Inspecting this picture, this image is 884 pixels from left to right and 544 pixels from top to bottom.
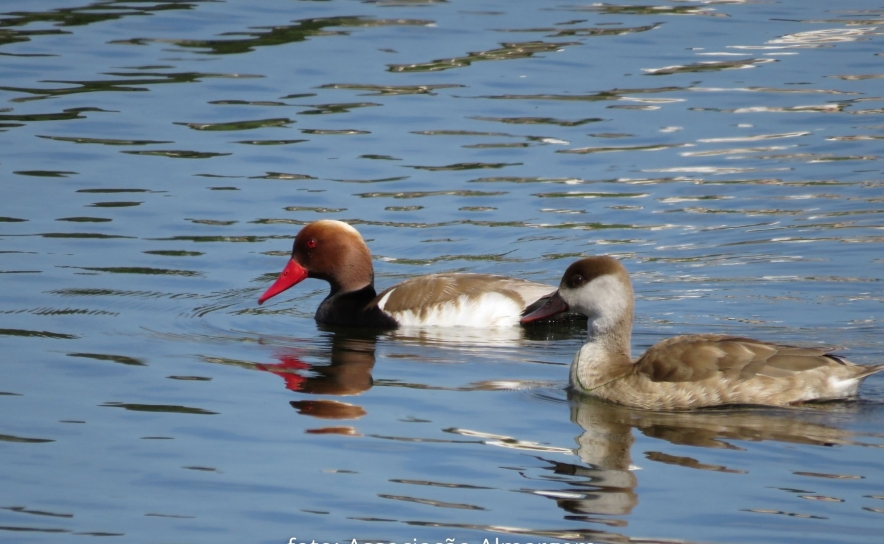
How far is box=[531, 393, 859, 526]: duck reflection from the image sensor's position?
275 inches

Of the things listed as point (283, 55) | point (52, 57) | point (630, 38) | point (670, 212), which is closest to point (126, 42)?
point (52, 57)

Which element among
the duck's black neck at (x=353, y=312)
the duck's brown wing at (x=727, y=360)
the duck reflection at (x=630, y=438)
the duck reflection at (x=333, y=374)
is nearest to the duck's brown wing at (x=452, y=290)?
the duck's black neck at (x=353, y=312)

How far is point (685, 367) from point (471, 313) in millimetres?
2923

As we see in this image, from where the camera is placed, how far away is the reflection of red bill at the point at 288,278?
11.9 metres

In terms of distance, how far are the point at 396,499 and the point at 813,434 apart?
2502 mm

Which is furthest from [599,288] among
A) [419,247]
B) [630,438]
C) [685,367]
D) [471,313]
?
[419,247]

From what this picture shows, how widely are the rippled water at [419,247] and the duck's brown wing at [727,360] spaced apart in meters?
0.26

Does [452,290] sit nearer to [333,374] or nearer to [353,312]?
[353,312]

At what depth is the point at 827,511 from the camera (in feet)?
22.0

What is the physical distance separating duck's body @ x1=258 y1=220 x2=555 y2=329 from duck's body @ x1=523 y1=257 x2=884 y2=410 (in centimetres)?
176

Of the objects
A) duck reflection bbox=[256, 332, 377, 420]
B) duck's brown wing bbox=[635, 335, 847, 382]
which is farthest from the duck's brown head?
duck reflection bbox=[256, 332, 377, 420]

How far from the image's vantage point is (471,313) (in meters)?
11.2

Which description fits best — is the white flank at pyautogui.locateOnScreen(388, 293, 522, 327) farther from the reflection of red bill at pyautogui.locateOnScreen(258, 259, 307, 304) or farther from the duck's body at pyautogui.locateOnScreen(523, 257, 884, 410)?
the duck's body at pyautogui.locateOnScreen(523, 257, 884, 410)

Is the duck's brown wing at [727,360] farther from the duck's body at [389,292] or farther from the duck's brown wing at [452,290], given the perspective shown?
the duck's brown wing at [452,290]
